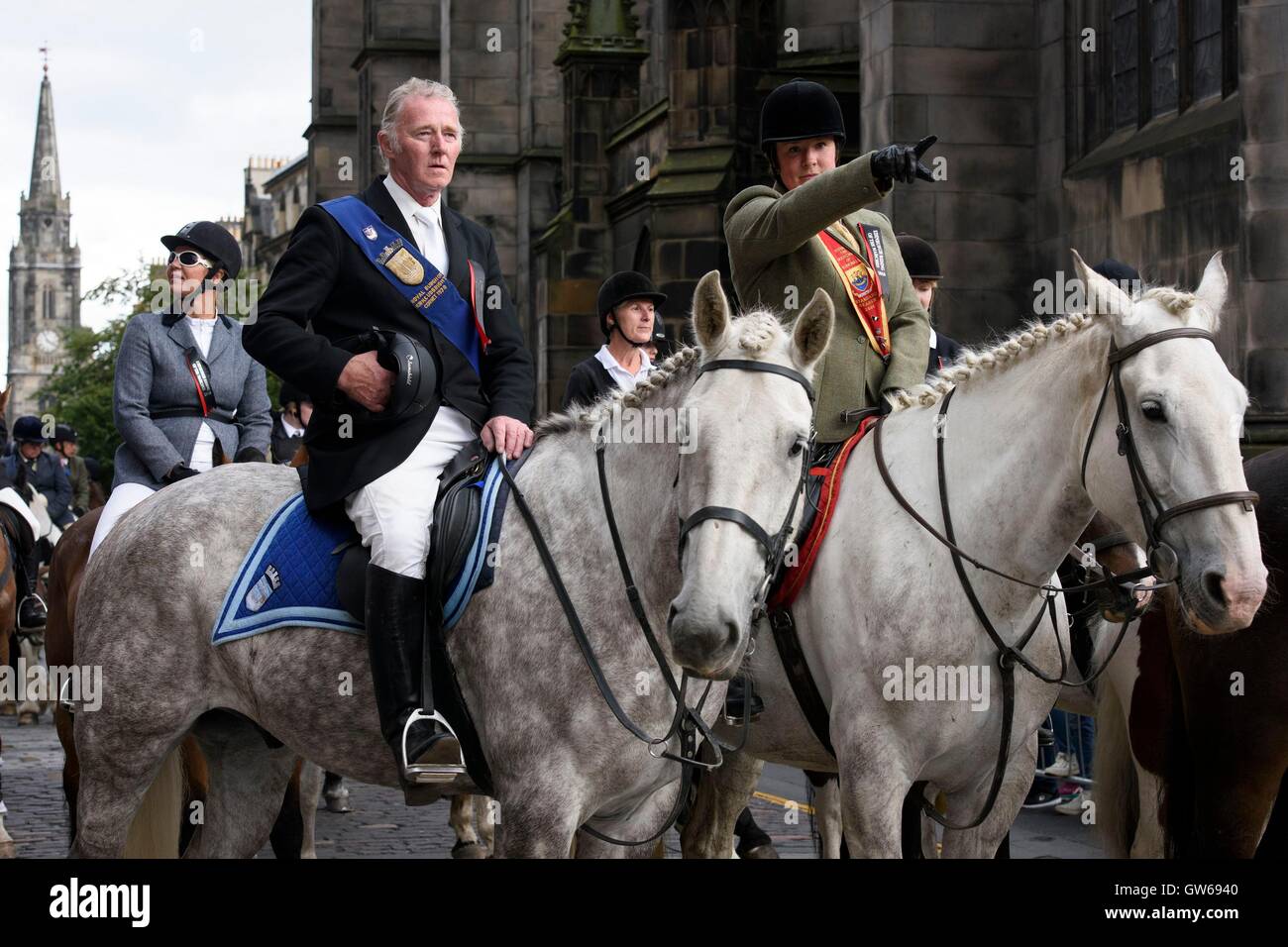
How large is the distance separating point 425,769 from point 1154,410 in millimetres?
2184

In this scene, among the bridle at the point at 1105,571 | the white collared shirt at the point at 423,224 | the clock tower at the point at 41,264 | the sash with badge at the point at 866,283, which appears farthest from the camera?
the clock tower at the point at 41,264

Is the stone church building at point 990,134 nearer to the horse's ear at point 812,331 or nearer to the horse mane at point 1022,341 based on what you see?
the horse mane at point 1022,341

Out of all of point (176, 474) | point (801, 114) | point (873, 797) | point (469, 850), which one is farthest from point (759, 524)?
point (469, 850)

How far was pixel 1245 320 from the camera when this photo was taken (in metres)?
11.9

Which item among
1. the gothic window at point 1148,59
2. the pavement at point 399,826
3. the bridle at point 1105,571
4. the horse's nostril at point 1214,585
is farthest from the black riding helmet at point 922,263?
the gothic window at point 1148,59

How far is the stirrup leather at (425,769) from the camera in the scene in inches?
188

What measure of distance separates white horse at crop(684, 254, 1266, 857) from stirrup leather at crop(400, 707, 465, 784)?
4.05 ft

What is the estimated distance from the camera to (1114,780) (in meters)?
6.69

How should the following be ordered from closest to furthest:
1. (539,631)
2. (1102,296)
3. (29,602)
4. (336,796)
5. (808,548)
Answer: (539,631) → (1102,296) → (808,548) → (336,796) → (29,602)

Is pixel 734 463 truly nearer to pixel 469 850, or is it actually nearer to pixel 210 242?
pixel 210 242

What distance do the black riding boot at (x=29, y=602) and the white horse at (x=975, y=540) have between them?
6.77 m

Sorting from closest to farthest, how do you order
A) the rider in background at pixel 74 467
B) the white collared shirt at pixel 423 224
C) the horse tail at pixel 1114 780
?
the white collared shirt at pixel 423 224 → the horse tail at pixel 1114 780 → the rider in background at pixel 74 467

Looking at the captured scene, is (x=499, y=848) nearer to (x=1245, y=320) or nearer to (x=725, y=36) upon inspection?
(x=1245, y=320)
